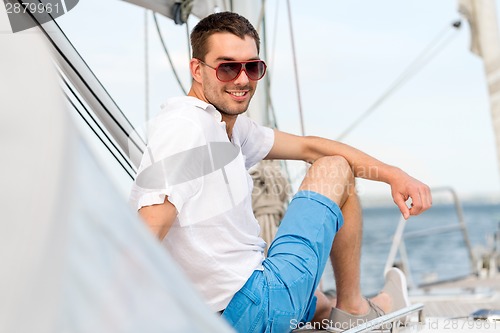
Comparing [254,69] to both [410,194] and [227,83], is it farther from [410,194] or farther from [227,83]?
[410,194]

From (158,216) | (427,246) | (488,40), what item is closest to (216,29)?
(158,216)

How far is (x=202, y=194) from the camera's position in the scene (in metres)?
1.74

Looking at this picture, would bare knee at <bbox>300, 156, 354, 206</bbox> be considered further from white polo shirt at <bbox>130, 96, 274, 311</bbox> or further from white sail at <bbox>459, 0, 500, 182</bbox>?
white sail at <bbox>459, 0, 500, 182</bbox>

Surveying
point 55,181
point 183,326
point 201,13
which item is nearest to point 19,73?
point 55,181

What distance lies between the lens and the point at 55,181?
25.8 inches

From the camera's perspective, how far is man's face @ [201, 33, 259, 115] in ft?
6.26

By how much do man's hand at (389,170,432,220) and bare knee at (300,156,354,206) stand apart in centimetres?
12

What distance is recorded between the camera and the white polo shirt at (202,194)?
1654mm

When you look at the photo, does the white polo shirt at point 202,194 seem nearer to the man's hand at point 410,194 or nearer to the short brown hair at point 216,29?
the short brown hair at point 216,29

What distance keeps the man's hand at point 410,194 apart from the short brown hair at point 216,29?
489 mm

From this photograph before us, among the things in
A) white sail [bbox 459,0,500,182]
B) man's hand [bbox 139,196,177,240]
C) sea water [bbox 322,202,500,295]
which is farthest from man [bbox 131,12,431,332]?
sea water [bbox 322,202,500,295]

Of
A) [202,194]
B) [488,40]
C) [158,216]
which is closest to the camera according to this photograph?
[158,216]

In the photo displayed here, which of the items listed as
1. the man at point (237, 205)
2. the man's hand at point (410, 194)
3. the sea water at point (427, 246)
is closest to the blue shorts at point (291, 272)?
the man at point (237, 205)

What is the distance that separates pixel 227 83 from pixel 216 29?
5.2 inches
